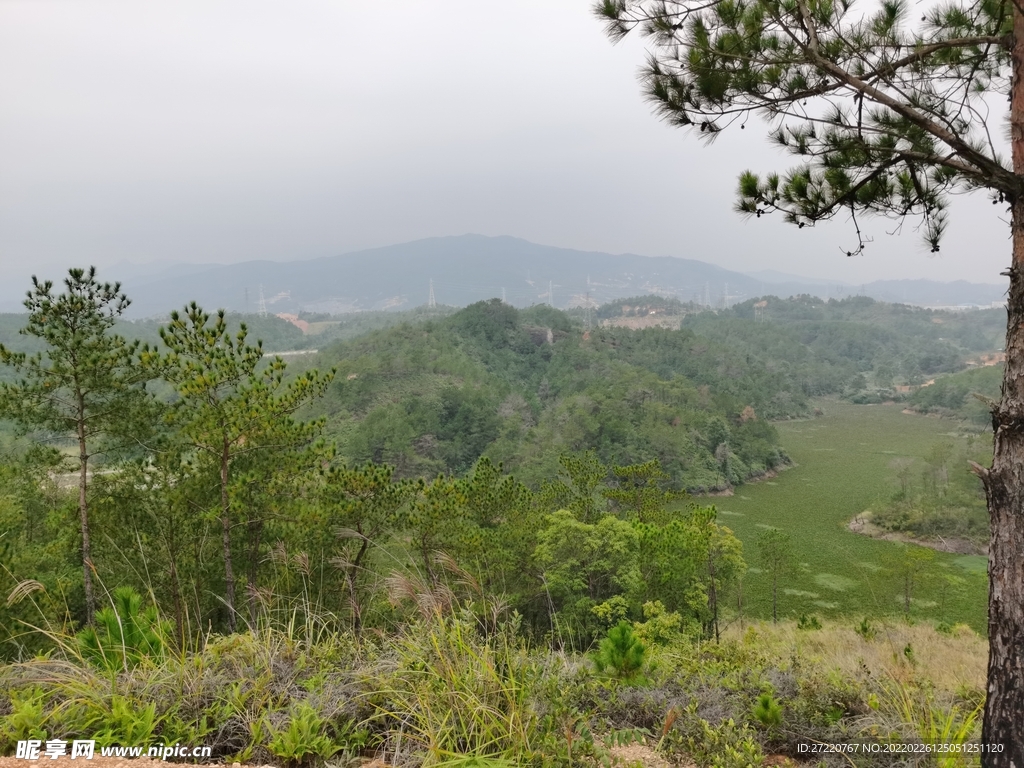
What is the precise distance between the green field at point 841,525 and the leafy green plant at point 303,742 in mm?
16312

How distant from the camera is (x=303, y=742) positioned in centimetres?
196

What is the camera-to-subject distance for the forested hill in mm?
35625

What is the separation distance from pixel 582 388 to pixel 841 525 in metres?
24.8

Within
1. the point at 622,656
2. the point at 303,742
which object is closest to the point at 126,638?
the point at 303,742

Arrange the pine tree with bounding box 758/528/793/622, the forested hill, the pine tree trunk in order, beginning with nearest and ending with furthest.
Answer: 1. the pine tree trunk
2. the pine tree with bounding box 758/528/793/622
3. the forested hill

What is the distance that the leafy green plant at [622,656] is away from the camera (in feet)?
9.40

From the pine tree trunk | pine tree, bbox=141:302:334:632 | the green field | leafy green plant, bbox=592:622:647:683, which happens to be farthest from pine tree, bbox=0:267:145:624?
the green field

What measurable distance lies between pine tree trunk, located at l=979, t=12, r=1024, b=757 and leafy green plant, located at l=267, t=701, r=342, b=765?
246 centimetres

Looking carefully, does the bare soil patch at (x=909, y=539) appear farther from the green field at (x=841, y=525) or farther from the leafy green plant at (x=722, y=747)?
the leafy green plant at (x=722, y=747)

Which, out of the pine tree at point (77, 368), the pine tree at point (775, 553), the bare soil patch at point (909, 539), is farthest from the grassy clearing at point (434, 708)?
the bare soil patch at point (909, 539)

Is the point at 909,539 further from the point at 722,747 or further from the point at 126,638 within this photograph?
the point at 126,638

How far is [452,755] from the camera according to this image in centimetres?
179

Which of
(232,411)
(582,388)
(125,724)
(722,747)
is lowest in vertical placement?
(582,388)

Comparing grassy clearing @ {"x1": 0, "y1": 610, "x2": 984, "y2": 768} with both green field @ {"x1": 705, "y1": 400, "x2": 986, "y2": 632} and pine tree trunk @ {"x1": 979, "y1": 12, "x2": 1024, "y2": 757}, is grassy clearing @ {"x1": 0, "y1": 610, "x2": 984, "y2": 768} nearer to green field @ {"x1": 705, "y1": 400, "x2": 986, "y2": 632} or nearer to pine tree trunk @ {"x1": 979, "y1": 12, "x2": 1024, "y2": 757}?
pine tree trunk @ {"x1": 979, "y1": 12, "x2": 1024, "y2": 757}
